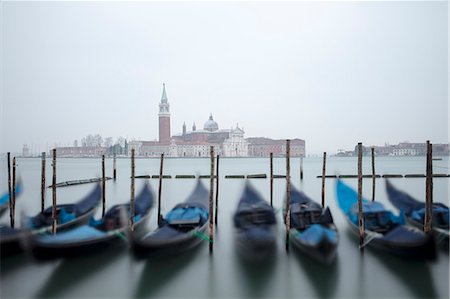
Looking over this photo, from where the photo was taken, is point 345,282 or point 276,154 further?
point 276,154

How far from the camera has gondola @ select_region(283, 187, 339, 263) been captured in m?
3.65

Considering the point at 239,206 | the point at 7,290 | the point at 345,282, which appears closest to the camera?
the point at 7,290

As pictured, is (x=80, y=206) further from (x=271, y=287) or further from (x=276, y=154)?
(x=276, y=154)

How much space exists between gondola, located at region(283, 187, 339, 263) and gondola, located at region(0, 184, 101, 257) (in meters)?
3.11

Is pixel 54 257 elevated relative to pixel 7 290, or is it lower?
elevated

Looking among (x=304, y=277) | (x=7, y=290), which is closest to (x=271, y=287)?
(x=304, y=277)

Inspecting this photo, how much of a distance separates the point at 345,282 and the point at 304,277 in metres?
0.46

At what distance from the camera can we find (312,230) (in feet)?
13.1

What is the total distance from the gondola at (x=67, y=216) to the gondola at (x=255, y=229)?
2.72 meters

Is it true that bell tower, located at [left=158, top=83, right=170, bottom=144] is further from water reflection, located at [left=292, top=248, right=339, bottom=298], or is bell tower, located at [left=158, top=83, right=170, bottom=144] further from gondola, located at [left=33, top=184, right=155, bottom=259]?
water reflection, located at [left=292, top=248, right=339, bottom=298]

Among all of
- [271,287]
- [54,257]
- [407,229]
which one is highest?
[407,229]

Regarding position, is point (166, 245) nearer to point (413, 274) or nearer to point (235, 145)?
point (413, 274)

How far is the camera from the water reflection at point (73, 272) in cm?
358

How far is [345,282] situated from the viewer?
151 inches
